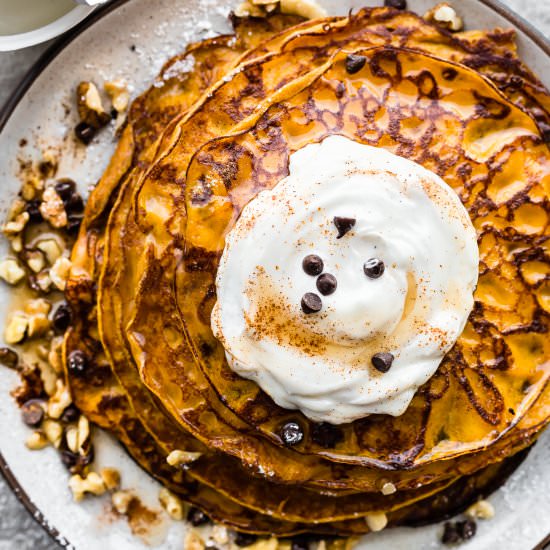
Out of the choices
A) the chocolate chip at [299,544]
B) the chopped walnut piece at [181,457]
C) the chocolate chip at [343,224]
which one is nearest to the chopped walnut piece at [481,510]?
the chocolate chip at [299,544]

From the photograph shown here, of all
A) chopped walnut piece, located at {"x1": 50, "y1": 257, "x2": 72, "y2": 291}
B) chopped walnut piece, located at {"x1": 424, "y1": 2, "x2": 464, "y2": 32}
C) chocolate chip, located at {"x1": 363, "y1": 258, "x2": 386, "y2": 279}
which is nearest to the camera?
chocolate chip, located at {"x1": 363, "y1": 258, "x2": 386, "y2": 279}

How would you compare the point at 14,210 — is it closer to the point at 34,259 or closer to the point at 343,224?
the point at 34,259

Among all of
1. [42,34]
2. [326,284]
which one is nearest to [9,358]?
[42,34]

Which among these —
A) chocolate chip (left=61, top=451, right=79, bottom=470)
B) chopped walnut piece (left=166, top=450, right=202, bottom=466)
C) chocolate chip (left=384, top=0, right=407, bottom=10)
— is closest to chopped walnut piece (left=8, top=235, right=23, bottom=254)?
chocolate chip (left=61, top=451, right=79, bottom=470)

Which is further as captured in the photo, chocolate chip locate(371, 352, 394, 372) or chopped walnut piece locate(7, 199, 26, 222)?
chopped walnut piece locate(7, 199, 26, 222)

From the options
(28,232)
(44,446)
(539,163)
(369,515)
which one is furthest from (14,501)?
(539,163)

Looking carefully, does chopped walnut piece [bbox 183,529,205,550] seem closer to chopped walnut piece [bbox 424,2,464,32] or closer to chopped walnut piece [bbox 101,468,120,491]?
chopped walnut piece [bbox 101,468,120,491]
